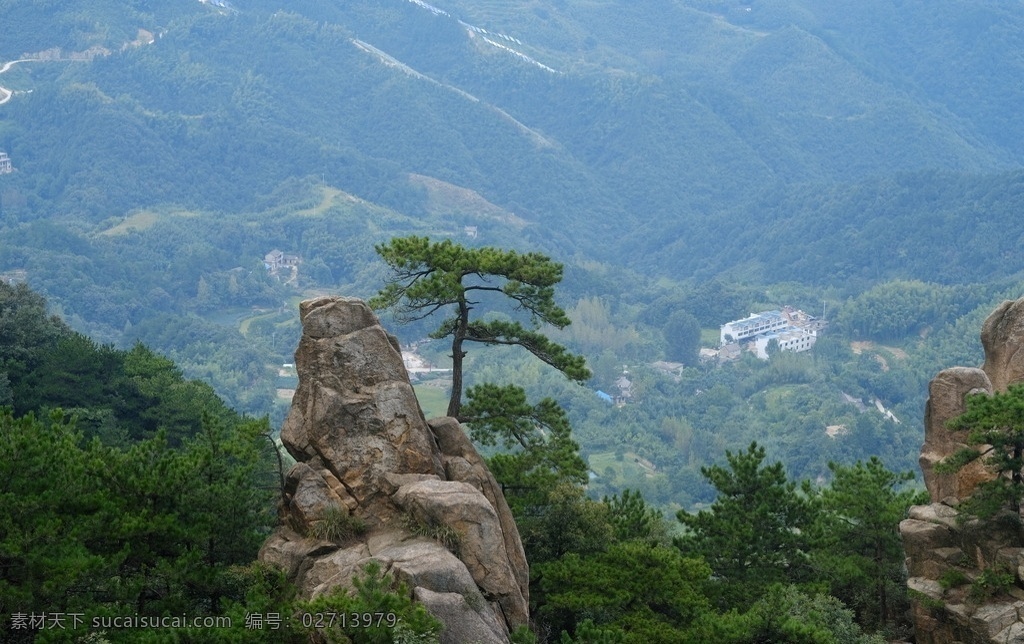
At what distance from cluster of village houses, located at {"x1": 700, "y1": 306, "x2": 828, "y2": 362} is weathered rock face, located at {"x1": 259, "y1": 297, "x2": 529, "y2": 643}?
96.9 meters

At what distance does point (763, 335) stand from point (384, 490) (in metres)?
104

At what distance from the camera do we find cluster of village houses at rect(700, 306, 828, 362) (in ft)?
381

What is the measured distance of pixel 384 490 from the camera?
711 inches

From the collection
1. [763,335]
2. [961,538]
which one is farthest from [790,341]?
[961,538]

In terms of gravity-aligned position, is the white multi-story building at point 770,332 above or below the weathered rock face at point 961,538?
below

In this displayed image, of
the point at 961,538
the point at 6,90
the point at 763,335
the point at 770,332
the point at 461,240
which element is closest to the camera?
the point at 961,538

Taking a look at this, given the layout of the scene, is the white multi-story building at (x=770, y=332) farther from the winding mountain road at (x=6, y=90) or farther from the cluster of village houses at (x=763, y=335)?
the winding mountain road at (x=6, y=90)

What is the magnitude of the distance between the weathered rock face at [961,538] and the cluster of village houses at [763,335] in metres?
91.5

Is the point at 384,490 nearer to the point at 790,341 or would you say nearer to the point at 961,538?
the point at 961,538

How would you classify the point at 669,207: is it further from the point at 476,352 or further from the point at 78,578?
the point at 78,578

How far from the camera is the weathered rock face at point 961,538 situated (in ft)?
64.8

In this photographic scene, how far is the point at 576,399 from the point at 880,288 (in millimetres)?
35512

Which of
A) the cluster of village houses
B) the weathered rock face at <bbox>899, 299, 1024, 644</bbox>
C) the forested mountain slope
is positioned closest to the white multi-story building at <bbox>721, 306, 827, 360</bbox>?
the cluster of village houses

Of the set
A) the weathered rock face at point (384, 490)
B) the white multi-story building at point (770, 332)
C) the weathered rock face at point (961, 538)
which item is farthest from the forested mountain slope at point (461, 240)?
the weathered rock face at point (384, 490)
